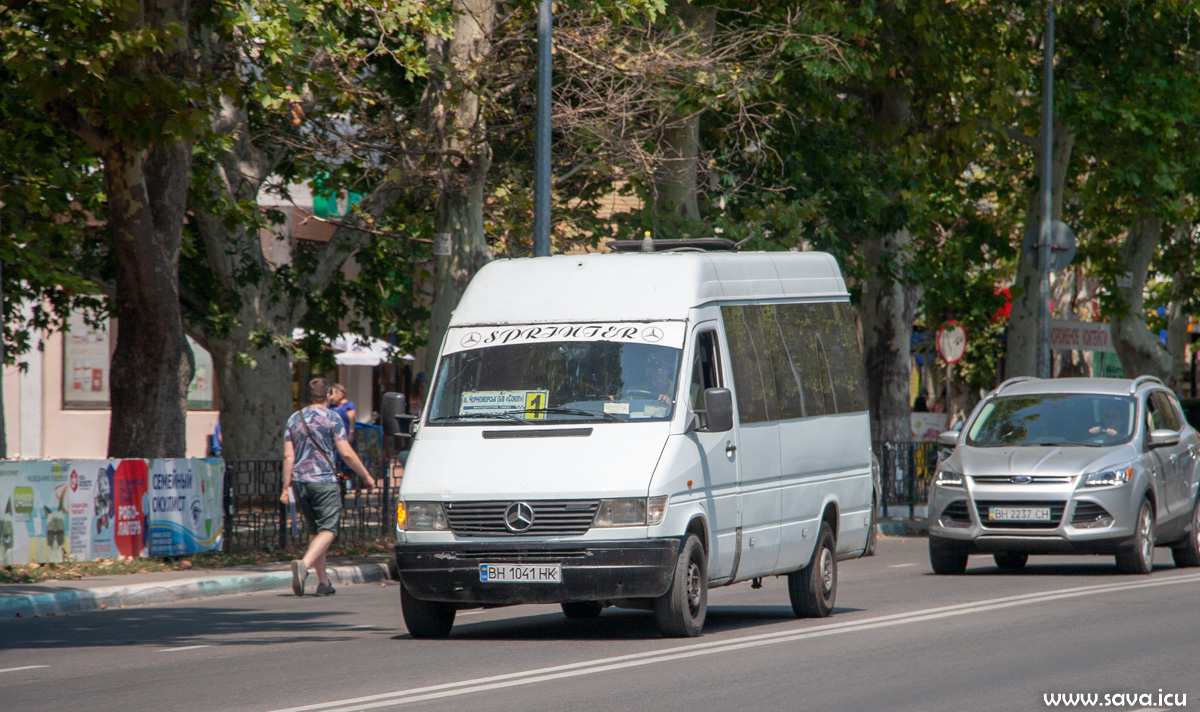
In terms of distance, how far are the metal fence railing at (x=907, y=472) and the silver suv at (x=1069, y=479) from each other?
7.91 metres

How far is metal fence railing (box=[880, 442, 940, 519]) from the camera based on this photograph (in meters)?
25.3

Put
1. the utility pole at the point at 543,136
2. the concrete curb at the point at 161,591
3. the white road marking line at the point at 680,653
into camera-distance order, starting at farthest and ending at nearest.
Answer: the utility pole at the point at 543,136
the concrete curb at the point at 161,591
the white road marking line at the point at 680,653

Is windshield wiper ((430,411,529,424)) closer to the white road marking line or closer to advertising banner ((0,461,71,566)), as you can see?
the white road marking line

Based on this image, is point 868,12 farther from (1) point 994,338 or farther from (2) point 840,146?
(1) point 994,338

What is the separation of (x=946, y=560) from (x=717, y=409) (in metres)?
6.62

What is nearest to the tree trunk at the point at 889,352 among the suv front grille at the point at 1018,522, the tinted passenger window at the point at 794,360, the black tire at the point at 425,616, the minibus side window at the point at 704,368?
the suv front grille at the point at 1018,522

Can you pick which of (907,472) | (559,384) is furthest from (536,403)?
(907,472)

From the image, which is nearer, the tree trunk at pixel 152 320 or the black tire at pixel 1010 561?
the tree trunk at pixel 152 320

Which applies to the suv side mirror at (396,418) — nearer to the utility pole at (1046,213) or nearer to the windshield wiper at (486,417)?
the windshield wiper at (486,417)

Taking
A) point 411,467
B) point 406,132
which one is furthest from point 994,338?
point 411,467

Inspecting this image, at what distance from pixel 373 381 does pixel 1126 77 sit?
20.8 meters

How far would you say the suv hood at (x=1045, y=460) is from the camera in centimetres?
1564

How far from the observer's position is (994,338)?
159 ft

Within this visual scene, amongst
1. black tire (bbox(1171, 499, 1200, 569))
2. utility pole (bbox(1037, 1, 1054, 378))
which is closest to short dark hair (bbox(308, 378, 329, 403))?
black tire (bbox(1171, 499, 1200, 569))
